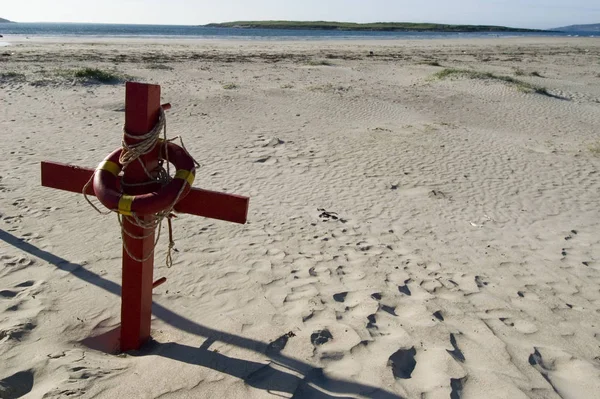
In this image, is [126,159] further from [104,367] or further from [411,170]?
[411,170]

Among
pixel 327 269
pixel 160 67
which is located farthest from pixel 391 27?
pixel 327 269

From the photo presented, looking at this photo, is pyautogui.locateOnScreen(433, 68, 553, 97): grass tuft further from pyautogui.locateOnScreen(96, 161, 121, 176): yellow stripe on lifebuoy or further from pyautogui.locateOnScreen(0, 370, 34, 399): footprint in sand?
pyautogui.locateOnScreen(0, 370, 34, 399): footprint in sand

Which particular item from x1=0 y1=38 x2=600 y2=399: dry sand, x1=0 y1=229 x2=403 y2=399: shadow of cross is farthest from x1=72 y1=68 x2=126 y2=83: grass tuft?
x1=0 y1=229 x2=403 y2=399: shadow of cross

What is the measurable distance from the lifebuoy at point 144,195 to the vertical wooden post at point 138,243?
0.24 ft

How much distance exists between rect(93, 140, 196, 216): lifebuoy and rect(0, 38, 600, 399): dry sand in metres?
0.95

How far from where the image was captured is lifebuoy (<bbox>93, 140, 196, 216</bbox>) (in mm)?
2430

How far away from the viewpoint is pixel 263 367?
2.89m

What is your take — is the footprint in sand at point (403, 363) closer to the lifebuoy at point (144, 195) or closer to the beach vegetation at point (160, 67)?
the lifebuoy at point (144, 195)

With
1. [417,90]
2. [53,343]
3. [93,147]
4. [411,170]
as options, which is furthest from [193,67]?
[53,343]

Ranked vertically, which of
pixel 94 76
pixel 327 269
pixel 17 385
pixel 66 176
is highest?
pixel 94 76

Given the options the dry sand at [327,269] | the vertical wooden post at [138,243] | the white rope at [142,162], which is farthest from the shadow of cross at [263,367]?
the white rope at [142,162]

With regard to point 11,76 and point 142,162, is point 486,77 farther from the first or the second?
point 142,162

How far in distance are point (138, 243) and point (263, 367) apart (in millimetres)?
997

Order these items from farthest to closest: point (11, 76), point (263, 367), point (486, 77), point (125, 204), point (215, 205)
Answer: point (486, 77)
point (11, 76)
point (263, 367)
point (215, 205)
point (125, 204)
